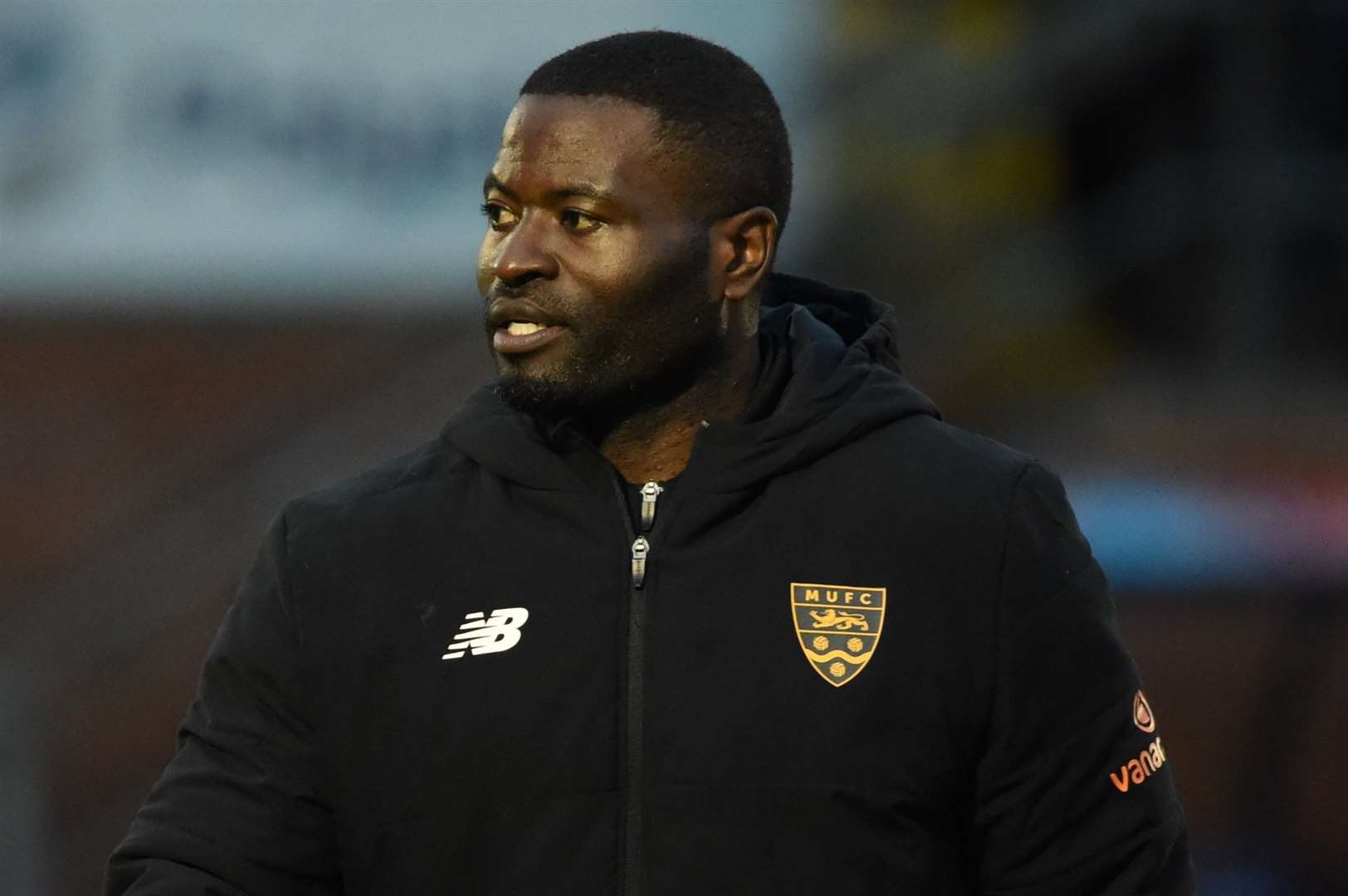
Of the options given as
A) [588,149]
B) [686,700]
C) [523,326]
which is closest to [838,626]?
[686,700]

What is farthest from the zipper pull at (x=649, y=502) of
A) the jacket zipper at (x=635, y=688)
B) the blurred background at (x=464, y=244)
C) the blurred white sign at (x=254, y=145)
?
the blurred white sign at (x=254, y=145)

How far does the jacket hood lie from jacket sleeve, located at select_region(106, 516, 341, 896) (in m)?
0.36

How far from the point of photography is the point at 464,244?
953cm

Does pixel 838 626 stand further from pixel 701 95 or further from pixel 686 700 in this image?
pixel 701 95

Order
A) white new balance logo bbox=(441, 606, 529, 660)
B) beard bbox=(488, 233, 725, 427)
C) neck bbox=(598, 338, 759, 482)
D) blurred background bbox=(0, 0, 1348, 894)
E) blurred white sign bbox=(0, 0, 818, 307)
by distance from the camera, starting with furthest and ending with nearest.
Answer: blurred white sign bbox=(0, 0, 818, 307) < blurred background bbox=(0, 0, 1348, 894) < neck bbox=(598, 338, 759, 482) < beard bbox=(488, 233, 725, 427) < white new balance logo bbox=(441, 606, 529, 660)

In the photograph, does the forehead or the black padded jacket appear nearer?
the black padded jacket

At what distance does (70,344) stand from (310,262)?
999 millimetres

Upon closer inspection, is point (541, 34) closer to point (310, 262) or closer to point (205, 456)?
point (310, 262)

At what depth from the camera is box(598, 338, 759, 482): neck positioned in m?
3.33

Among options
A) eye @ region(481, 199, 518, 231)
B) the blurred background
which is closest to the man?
eye @ region(481, 199, 518, 231)

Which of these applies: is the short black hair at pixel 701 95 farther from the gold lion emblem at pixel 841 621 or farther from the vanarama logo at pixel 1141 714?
the vanarama logo at pixel 1141 714

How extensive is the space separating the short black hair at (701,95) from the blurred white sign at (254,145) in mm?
6169

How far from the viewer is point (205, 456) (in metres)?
9.27

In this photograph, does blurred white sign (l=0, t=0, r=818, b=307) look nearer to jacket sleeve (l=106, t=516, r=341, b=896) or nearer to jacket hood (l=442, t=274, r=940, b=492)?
jacket hood (l=442, t=274, r=940, b=492)
